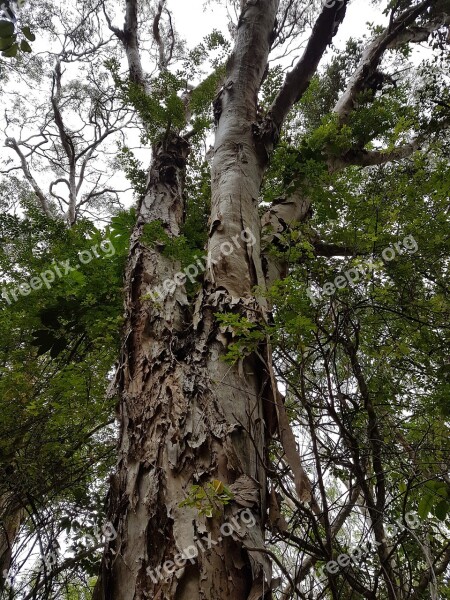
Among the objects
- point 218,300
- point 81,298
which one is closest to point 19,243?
point 81,298

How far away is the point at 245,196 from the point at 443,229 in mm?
1808

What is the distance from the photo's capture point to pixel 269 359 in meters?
1.98

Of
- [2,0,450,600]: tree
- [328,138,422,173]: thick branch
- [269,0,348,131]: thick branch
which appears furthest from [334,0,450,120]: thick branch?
[269,0,348,131]: thick branch

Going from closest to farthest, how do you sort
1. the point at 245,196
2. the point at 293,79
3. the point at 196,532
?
the point at 196,532, the point at 245,196, the point at 293,79

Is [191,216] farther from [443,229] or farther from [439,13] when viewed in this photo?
[439,13]

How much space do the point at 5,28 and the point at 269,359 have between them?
5.17 ft

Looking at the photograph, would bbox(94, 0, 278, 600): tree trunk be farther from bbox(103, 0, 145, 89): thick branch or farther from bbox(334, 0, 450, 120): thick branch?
bbox(103, 0, 145, 89): thick branch

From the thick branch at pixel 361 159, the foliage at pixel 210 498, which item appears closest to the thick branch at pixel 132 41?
the thick branch at pixel 361 159

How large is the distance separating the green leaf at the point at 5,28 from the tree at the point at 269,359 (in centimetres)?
130

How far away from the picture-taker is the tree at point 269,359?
4.75 ft

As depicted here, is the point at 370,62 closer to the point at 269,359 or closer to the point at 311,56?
the point at 311,56

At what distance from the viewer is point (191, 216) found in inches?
174

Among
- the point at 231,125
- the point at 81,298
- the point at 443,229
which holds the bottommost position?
the point at 81,298

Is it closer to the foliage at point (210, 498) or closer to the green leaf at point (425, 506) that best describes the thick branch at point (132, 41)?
the foliage at point (210, 498)
